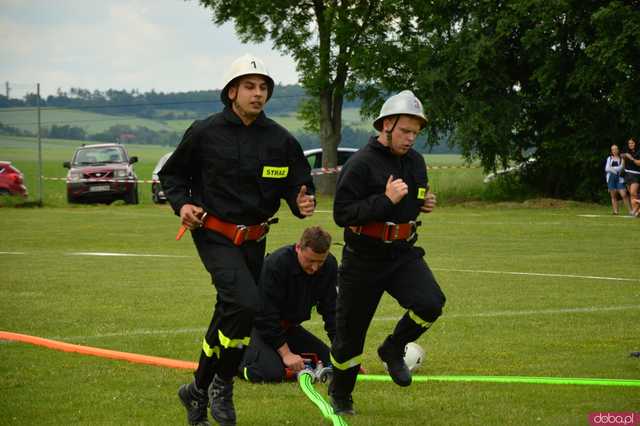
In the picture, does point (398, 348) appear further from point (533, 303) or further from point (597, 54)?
point (597, 54)

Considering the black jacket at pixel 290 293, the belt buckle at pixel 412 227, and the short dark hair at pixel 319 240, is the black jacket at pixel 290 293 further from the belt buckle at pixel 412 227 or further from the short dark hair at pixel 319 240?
the belt buckle at pixel 412 227

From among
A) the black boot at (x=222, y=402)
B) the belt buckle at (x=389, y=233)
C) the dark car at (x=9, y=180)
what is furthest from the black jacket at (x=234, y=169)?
the dark car at (x=9, y=180)

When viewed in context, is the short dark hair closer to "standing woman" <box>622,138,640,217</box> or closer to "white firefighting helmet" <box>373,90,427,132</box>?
"white firefighting helmet" <box>373,90,427,132</box>

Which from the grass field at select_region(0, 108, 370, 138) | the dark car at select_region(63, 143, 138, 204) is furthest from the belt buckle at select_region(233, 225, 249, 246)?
the grass field at select_region(0, 108, 370, 138)

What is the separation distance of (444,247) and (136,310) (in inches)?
385

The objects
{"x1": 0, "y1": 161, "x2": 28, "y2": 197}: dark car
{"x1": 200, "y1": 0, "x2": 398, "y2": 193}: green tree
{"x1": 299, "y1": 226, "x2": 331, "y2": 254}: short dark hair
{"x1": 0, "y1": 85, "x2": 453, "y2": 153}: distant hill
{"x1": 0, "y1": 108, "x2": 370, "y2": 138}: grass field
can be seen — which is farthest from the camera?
{"x1": 0, "y1": 85, "x2": 453, "y2": 153}: distant hill

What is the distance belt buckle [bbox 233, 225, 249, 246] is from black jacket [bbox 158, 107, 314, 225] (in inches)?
2.0

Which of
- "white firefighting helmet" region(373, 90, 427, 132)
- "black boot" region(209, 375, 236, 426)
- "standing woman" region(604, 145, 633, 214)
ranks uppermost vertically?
"white firefighting helmet" region(373, 90, 427, 132)

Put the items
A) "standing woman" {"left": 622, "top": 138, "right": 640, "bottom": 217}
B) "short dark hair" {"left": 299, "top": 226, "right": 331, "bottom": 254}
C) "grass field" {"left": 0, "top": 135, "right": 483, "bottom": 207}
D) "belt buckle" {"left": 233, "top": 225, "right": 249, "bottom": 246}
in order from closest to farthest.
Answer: "belt buckle" {"left": 233, "top": 225, "right": 249, "bottom": 246}, "short dark hair" {"left": 299, "top": 226, "right": 331, "bottom": 254}, "standing woman" {"left": 622, "top": 138, "right": 640, "bottom": 217}, "grass field" {"left": 0, "top": 135, "right": 483, "bottom": 207}

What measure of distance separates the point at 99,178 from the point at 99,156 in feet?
4.41

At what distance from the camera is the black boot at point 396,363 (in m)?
7.05

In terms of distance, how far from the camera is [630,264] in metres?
17.0

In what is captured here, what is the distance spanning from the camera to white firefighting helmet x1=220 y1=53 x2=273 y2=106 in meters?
6.68

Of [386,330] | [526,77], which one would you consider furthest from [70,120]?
[386,330]
